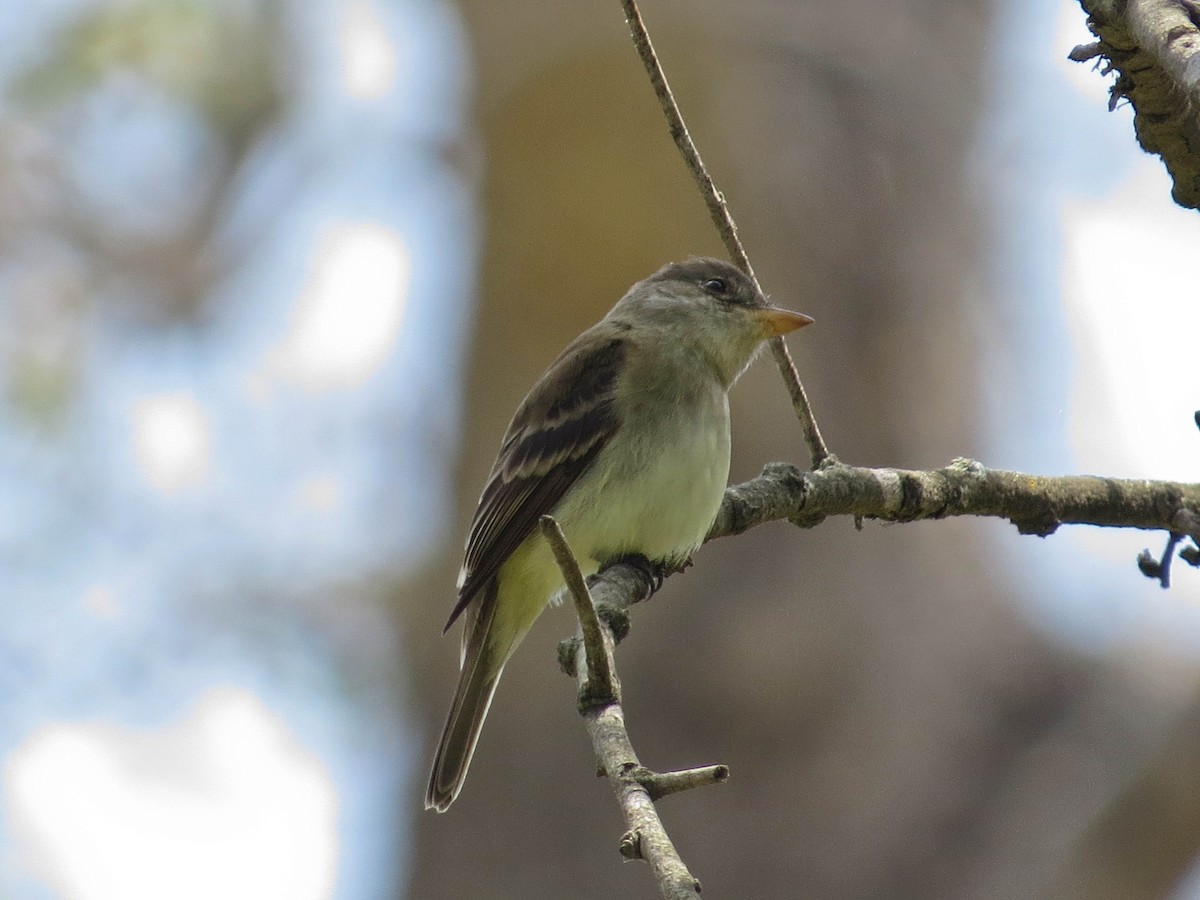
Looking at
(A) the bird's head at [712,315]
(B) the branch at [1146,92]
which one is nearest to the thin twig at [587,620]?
(B) the branch at [1146,92]

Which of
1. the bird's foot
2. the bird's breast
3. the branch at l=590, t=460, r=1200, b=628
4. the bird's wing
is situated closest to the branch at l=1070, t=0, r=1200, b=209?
the branch at l=590, t=460, r=1200, b=628

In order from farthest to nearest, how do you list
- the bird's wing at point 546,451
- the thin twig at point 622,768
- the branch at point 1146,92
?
the bird's wing at point 546,451 < the branch at point 1146,92 < the thin twig at point 622,768

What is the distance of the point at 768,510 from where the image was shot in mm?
3793

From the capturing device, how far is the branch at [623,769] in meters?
1.79

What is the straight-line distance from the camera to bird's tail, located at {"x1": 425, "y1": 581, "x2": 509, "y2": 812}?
442 cm

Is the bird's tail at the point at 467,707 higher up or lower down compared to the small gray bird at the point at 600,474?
lower down

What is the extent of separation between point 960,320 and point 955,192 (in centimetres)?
89

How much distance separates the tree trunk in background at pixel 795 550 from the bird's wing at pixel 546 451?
5.86ft

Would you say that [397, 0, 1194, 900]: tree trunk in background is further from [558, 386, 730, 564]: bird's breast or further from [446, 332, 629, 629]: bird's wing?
[558, 386, 730, 564]: bird's breast

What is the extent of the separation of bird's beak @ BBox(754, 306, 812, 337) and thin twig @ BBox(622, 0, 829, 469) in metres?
0.95

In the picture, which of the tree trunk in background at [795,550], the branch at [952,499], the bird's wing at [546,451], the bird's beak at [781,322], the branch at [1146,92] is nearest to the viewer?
the branch at [1146,92]

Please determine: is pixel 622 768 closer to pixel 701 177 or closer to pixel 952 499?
pixel 701 177

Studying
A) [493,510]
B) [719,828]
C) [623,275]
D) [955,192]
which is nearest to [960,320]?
[955,192]

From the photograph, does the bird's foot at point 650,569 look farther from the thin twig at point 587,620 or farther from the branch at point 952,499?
the thin twig at point 587,620
